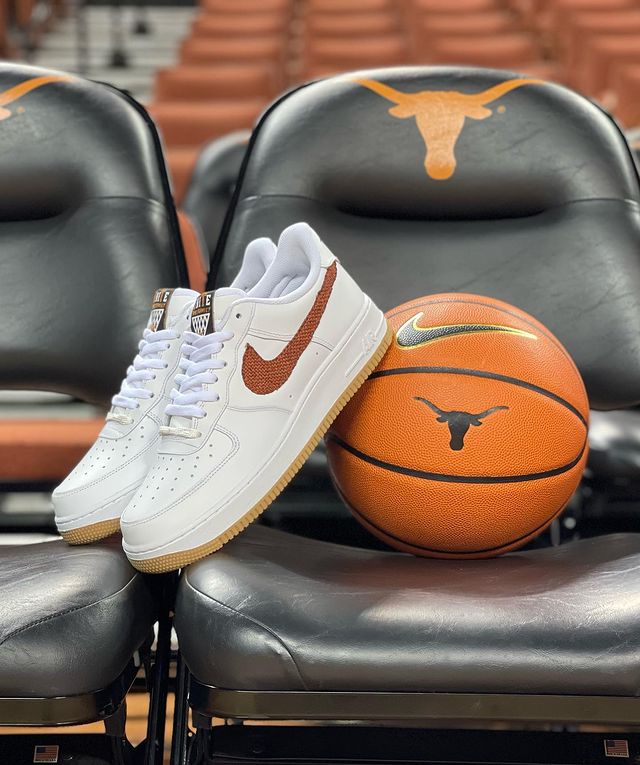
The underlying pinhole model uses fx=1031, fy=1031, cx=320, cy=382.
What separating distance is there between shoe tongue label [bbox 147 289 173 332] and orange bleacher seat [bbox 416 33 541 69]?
11.9 feet

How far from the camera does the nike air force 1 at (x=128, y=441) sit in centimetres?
108

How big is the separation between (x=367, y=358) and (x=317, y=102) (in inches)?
21.4

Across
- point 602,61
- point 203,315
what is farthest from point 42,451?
point 602,61

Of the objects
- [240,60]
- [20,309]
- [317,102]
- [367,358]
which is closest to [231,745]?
[367,358]

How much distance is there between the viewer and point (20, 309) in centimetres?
145

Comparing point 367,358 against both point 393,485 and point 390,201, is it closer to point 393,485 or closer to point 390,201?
point 393,485

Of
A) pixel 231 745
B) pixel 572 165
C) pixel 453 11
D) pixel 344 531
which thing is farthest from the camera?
pixel 453 11

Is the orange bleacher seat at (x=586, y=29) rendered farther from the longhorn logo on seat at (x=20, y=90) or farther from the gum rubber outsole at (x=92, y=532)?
the gum rubber outsole at (x=92, y=532)

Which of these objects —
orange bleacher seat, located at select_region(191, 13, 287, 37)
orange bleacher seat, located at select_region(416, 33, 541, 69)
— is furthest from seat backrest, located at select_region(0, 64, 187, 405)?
orange bleacher seat, located at select_region(191, 13, 287, 37)

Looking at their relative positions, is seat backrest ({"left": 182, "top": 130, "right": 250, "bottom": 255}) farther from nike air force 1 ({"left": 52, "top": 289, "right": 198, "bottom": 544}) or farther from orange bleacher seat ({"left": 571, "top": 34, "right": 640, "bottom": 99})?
orange bleacher seat ({"left": 571, "top": 34, "right": 640, "bottom": 99})

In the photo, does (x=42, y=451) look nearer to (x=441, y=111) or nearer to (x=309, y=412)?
(x=309, y=412)

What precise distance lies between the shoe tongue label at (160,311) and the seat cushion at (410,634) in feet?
1.20

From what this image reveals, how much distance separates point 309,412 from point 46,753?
44 cm

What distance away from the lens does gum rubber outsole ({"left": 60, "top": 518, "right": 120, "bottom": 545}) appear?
1.08 metres
